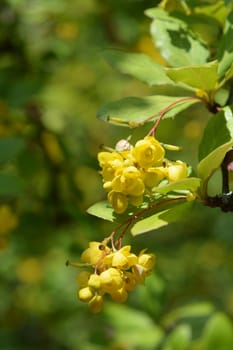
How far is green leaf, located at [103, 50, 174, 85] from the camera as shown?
5.03ft

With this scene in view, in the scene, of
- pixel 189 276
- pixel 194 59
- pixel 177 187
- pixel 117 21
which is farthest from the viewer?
pixel 189 276

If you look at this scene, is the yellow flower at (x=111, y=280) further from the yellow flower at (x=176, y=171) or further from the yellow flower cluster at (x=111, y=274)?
the yellow flower at (x=176, y=171)

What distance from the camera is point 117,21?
292 cm

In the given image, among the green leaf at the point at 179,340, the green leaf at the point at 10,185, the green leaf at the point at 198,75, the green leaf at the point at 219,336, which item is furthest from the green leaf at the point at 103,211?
the green leaf at the point at 179,340

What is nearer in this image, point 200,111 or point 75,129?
point 75,129

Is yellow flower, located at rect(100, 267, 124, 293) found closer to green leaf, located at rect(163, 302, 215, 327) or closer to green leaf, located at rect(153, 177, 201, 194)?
green leaf, located at rect(153, 177, 201, 194)

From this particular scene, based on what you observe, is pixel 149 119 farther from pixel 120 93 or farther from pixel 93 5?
pixel 120 93

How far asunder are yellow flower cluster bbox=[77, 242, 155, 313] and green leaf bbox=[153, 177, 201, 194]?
13cm

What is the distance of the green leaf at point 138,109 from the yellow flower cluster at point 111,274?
25 centimetres

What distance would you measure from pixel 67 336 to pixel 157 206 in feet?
7.57

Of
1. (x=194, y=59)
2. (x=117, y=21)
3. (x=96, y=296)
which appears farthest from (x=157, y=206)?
(x=117, y=21)

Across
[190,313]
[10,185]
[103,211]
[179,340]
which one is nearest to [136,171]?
[103,211]

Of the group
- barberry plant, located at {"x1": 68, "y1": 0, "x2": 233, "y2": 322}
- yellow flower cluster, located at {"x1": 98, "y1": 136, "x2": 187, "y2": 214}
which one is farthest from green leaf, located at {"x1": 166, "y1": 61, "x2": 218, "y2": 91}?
yellow flower cluster, located at {"x1": 98, "y1": 136, "x2": 187, "y2": 214}

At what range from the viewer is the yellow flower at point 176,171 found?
124 centimetres
